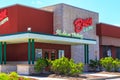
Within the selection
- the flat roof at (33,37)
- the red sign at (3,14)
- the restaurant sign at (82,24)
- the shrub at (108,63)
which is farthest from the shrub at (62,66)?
the restaurant sign at (82,24)

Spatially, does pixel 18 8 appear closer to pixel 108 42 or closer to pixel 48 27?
pixel 48 27

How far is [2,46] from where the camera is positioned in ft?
111

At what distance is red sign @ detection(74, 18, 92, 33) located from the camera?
39.6 m

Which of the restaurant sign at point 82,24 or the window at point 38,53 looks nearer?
the window at point 38,53

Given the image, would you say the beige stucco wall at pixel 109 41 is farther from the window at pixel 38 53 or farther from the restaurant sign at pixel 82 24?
the window at pixel 38 53

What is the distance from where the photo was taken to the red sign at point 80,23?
39.6 m

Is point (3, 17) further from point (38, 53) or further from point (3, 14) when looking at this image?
point (38, 53)

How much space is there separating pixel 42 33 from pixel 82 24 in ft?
42.8

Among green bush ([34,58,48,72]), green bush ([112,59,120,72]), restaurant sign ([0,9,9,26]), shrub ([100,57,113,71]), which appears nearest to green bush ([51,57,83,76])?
green bush ([34,58,48,72])

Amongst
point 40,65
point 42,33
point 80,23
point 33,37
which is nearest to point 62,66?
point 40,65

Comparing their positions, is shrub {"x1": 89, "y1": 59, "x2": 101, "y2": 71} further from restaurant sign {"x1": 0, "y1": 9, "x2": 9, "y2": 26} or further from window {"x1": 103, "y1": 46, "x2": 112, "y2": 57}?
restaurant sign {"x1": 0, "y1": 9, "x2": 9, "y2": 26}

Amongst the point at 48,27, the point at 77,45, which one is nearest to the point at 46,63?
the point at 48,27

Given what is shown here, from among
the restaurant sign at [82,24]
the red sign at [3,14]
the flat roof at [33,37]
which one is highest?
the red sign at [3,14]

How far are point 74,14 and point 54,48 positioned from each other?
243 inches
